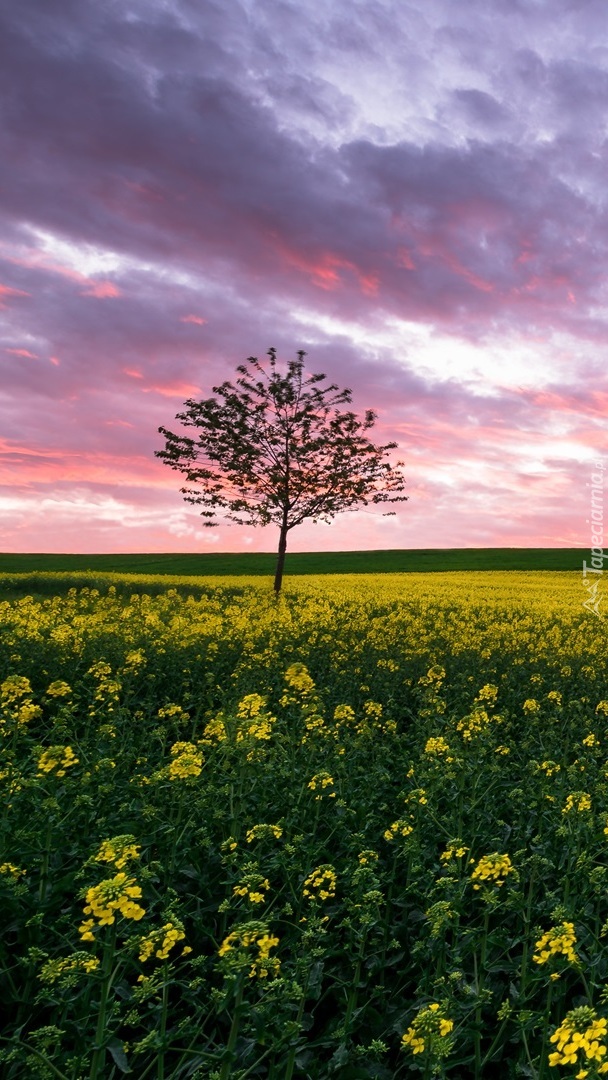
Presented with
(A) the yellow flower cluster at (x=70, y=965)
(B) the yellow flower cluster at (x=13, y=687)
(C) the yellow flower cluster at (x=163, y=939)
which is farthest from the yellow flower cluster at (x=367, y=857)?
(B) the yellow flower cluster at (x=13, y=687)

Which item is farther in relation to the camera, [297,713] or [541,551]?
[541,551]

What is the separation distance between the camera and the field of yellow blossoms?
356 cm

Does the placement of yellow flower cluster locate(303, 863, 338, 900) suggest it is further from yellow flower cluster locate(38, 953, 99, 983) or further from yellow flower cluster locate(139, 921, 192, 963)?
yellow flower cluster locate(38, 953, 99, 983)

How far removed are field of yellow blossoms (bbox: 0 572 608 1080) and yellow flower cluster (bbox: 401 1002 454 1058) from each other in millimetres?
10

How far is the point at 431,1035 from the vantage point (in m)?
3.19

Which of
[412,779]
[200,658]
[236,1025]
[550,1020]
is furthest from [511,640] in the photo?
[236,1025]

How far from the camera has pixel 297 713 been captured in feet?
30.3

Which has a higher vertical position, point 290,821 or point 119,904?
point 119,904

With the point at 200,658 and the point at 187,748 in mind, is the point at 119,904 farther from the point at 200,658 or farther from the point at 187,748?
the point at 200,658

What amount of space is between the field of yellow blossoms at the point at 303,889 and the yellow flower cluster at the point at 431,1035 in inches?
0.4

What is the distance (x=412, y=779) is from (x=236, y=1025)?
411 cm

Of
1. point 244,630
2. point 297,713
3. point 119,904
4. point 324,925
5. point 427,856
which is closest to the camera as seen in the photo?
point 119,904

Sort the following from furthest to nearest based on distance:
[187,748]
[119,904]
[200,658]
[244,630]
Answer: [244,630] → [200,658] → [187,748] → [119,904]

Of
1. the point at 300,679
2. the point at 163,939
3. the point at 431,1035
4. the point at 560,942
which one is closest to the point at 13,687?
the point at 300,679
